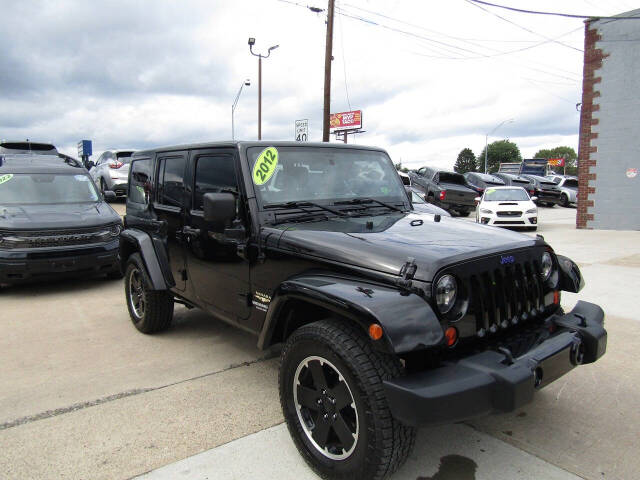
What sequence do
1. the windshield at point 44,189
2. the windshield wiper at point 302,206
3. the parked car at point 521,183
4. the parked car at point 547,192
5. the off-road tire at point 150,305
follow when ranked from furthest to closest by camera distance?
the parked car at point 547,192 → the parked car at point 521,183 → the windshield at point 44,189 → the off-road tire at point 150,305 → the windshield wiper at point 302,206

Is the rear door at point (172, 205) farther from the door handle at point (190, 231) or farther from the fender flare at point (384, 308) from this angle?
the fender flare at point (384, 308)

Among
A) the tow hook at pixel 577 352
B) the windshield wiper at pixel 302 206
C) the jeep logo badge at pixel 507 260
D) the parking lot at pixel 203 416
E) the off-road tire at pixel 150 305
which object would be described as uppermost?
the windshield wiper at pixel 302 206

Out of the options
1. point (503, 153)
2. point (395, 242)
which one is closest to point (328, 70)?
point (395, 242)

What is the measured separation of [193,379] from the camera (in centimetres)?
379

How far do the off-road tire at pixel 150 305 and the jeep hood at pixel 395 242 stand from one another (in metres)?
2.09

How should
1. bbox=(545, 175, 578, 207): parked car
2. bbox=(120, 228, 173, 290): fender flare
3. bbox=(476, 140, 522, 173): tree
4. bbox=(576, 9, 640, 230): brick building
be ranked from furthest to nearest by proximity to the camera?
bbox=(476, 140, 522, 173): tree, bbox=(545, 175, 578, 207): parked car, bbox=(576, 9, 640, 230): brick building, bbox=(120, 228, 173, 290): fender flare

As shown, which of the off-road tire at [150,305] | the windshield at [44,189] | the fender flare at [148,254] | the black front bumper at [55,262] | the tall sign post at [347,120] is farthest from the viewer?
the tall sign post at [347,120]

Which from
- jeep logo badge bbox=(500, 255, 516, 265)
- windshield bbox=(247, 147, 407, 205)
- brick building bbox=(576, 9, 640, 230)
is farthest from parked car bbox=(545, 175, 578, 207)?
jeep logo badge bbox=(500, 255, 516, 265)

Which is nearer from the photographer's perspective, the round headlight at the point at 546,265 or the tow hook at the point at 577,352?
the tow hook at the point at 577,352

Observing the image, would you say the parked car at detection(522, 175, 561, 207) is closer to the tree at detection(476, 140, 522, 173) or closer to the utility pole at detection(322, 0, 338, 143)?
the utility pole at detection(322, 0, 338, 143)

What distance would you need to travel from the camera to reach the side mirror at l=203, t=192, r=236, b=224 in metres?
3.03

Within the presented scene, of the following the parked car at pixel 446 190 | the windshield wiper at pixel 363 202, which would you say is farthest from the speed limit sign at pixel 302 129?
the windshield wiper at pixel 363 202

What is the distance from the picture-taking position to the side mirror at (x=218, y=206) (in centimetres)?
303

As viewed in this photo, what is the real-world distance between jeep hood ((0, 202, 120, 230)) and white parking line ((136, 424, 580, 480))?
488 centimetres
